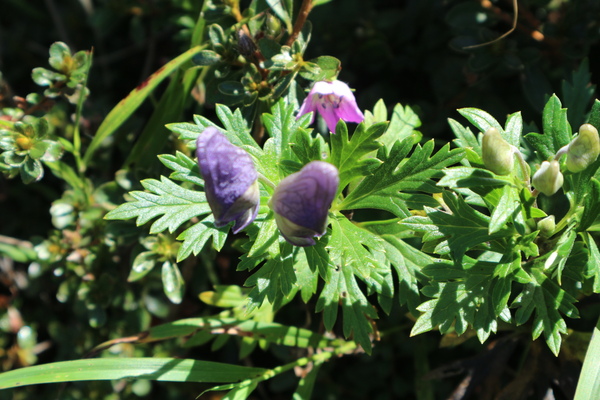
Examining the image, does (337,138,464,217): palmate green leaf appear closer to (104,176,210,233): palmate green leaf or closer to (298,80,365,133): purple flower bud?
(298,80,365,133): purple flower bud

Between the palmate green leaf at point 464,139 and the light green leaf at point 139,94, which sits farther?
the light green leaf at point 139,94

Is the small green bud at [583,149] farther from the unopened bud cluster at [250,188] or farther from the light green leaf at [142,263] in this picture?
the light green leaf at [142,263]

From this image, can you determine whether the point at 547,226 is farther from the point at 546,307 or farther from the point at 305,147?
the point at 305,147

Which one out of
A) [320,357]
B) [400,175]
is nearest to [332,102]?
[400,175]

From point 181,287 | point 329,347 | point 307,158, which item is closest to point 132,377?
point 181,287

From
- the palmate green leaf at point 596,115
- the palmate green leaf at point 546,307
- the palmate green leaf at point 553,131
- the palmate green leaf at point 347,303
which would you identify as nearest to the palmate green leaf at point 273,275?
the palmate green leaf at point 347,303
